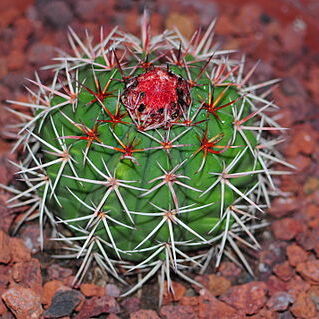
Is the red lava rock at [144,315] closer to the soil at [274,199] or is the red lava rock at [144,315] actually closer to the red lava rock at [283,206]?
the soil at [274,199]

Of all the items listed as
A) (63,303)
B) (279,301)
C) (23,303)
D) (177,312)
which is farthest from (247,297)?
(23,303)

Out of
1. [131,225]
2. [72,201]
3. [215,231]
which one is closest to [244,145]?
[215,231]

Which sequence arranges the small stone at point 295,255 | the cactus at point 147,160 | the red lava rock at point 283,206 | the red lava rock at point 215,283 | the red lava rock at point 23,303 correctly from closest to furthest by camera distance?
the cactus at point 147,160 < the red lava rock at point 23,303 < the red lava rock at point 215,283 < the small stone at point 295,255 < the red lava rock at point 283,206

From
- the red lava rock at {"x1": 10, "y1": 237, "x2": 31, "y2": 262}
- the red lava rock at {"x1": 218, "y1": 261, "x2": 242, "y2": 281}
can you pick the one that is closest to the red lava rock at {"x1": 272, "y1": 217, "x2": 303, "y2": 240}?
the red lava rock at {"x1": 218, "y1": 261, "x2": 242, "y2": 281}

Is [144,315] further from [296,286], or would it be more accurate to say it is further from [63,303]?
[296,286]

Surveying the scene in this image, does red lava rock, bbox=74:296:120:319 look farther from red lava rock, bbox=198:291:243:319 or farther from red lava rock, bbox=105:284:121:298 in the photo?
red lava rock, bbox=198:291:243:319

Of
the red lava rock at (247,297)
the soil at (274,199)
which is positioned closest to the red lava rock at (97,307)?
the soil at (274,199)
